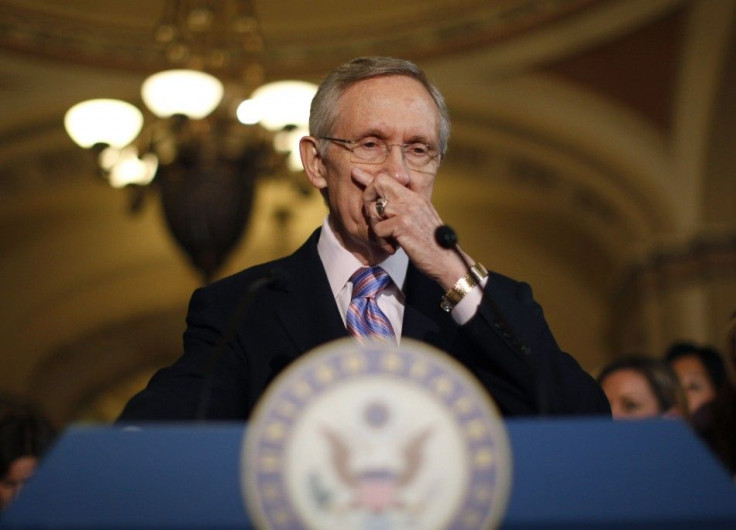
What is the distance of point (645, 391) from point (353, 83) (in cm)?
194

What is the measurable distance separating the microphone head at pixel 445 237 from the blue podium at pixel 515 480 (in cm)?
59

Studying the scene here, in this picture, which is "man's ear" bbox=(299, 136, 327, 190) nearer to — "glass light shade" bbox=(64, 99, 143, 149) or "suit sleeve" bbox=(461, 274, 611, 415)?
"suit sleeve" bbox=(461, 274, 611, 415)

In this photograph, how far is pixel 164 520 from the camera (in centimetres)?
120

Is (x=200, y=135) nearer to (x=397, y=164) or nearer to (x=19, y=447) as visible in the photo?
(x=19, y=447)

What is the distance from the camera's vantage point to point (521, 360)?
186 cm

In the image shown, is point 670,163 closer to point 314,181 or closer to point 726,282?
point 726,282

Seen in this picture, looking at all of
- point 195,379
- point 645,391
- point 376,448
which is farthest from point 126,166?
point 376,448

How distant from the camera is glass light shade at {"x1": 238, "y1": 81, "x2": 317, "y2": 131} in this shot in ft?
22.6

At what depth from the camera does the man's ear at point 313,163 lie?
2.32 metres

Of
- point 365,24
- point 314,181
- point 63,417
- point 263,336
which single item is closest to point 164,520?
point 263,336

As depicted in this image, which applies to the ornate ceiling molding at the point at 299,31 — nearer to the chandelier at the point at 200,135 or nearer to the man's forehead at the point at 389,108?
the chandelier at the point at 200,135

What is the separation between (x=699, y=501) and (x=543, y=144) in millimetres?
9676

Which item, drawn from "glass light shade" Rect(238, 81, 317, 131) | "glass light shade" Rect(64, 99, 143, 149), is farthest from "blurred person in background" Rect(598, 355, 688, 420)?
"glass light shade" Rect(64, 99, 143, 149)

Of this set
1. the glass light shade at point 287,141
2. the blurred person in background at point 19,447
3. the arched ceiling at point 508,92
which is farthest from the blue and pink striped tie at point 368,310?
the arched ceiling at point 508,92
